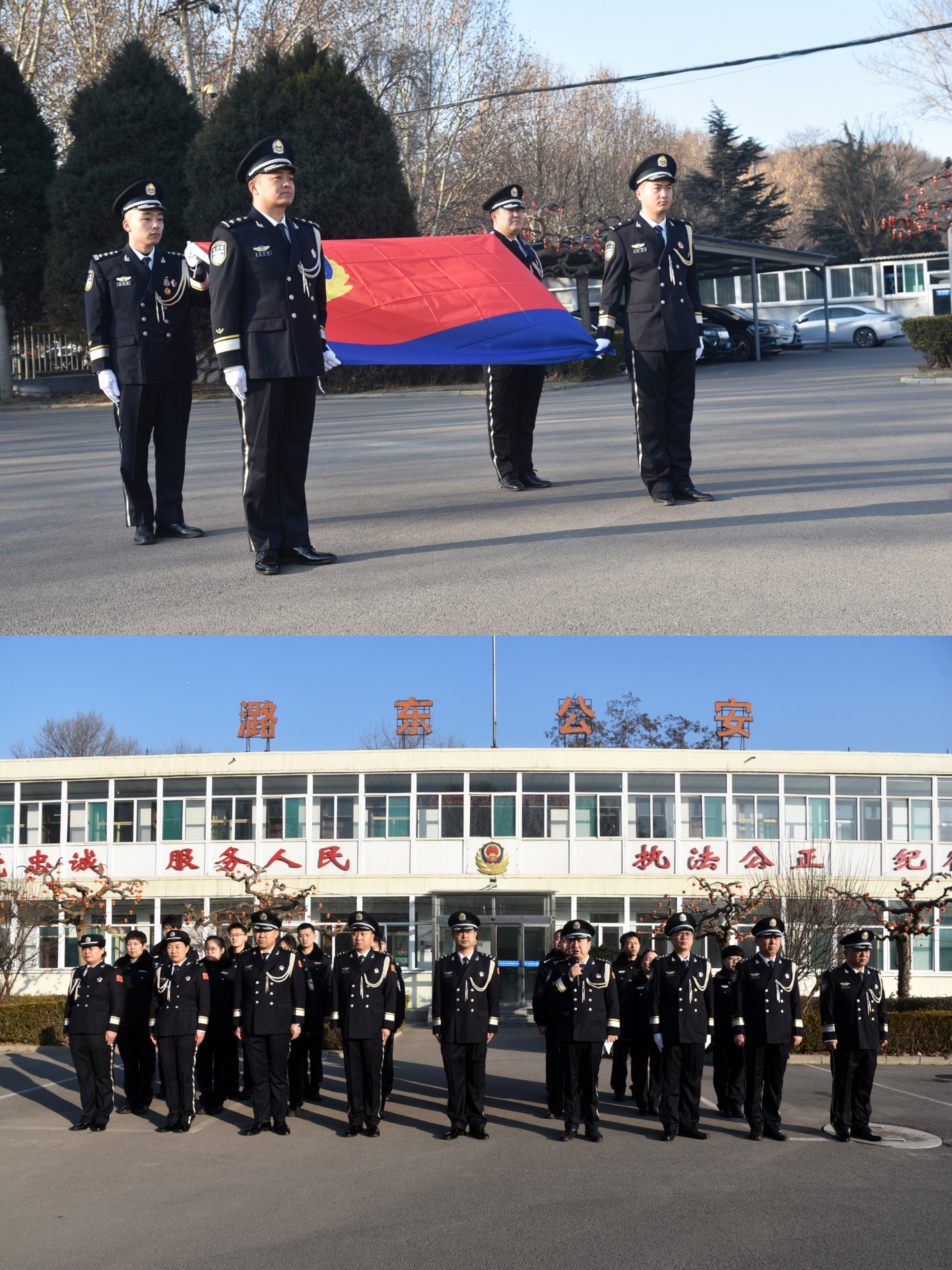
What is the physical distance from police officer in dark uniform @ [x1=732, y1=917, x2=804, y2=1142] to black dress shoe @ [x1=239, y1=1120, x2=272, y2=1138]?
310 cm

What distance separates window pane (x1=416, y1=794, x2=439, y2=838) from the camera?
91.1ft

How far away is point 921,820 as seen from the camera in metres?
28.4

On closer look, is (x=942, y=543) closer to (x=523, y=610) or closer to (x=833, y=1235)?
(x=523, y=610)

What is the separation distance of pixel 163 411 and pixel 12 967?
18014 mm

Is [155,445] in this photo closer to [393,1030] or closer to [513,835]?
[393,1030]

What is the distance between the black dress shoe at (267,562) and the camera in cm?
869

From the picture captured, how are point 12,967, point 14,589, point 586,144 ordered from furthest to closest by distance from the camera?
point 586,144 < point 12,967 < point 14,589

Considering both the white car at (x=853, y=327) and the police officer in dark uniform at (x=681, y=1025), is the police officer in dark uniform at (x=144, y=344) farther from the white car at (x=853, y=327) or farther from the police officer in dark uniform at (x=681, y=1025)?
the white car at (x=853, y=327)

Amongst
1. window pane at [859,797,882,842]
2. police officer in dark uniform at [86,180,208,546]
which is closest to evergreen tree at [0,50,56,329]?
window pane at [859,797,882,842]

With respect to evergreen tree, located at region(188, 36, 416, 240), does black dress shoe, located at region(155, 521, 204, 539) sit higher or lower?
lower

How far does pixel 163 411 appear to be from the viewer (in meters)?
10.1

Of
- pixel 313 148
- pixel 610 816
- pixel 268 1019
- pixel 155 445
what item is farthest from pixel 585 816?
pixel 268 1019

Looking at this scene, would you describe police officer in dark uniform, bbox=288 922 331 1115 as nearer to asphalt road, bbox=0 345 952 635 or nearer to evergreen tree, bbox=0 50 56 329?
asphalt road, bbox=0 345 952 635

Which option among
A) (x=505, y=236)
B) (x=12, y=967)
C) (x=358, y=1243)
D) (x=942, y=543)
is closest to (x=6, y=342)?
(x=12, y=967)
